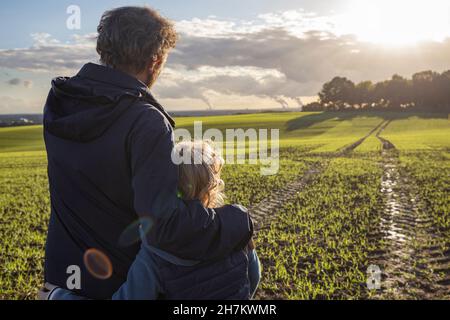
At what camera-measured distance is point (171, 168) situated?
193cm

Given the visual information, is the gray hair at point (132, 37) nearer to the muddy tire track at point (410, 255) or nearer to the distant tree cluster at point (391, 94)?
the muddy tire track at point (410, 255)

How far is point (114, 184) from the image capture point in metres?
2.05

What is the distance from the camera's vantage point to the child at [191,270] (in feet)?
6.91

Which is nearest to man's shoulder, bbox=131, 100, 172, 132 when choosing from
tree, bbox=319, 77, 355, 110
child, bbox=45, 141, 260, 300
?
child, bbox=45, 141, 260, 300

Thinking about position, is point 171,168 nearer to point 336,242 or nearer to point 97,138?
point 97,138

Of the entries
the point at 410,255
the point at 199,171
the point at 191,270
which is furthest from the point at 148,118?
the point at 410,255

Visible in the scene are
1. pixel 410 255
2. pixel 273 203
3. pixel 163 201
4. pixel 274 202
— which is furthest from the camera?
pixel 274 202

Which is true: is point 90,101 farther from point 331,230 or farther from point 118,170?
point 331,230

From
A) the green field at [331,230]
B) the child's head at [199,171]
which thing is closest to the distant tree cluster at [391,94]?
the green field at [331,230]

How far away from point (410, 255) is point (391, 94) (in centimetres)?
10898

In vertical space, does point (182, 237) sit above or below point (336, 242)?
above

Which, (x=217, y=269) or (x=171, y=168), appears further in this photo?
(x=217, y=269)

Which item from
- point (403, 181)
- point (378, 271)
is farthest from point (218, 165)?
point (403, 181)
